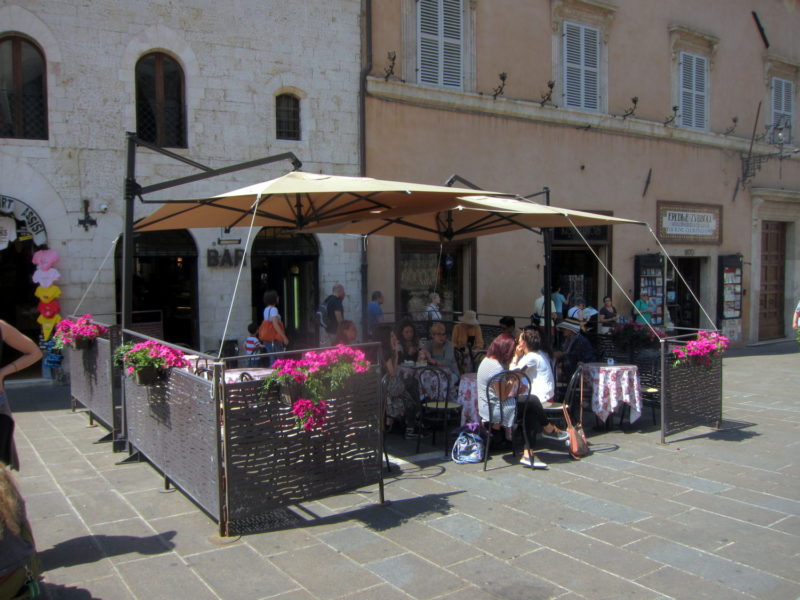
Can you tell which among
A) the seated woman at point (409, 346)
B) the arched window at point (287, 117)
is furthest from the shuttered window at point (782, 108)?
the seated woman at point (409, 346)

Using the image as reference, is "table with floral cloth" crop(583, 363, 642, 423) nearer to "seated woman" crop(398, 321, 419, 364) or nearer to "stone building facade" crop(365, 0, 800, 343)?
"seated woman" crop(398, 321, 419, 364)

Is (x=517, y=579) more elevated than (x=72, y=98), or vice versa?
(x=72, y=98)

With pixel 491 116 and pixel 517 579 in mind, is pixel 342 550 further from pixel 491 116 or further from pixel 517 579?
pixel 491 116

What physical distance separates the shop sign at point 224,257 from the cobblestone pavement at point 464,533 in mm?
Result: 4632

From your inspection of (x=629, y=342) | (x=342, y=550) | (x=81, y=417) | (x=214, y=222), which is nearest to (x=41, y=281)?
(x=81, y=417)

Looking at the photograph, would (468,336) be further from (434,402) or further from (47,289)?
(47,289)

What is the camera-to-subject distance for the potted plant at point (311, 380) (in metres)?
4.59

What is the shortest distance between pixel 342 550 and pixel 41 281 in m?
7.59

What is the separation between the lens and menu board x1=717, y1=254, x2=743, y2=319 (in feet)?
58.1

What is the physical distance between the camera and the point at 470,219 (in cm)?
942

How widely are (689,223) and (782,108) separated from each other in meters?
5.61

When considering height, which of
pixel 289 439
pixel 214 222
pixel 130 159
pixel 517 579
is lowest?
pixel 517 579

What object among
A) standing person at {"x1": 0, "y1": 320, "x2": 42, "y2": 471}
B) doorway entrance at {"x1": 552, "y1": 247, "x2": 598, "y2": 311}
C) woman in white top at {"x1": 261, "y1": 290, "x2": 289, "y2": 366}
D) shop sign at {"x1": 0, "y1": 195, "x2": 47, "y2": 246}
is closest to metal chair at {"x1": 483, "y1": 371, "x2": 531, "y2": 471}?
standing person at {"x1": 0, "y1": 320, "x2": 42, "y2": 471}

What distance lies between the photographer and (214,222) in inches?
337
